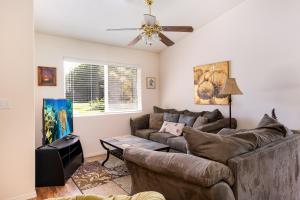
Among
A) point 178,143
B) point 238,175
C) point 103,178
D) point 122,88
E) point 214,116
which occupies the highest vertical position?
point 122,88

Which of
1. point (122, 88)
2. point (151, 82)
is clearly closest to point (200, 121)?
point (151, 82)

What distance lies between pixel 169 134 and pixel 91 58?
2294 mm

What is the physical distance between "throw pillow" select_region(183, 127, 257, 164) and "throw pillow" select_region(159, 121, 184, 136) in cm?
240

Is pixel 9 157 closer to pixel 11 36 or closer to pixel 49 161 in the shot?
pixel 49 161

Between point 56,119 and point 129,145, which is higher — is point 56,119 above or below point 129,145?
above

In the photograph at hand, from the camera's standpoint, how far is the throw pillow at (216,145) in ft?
4.63

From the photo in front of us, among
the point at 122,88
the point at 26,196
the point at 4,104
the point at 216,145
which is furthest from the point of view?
the point at 122,88

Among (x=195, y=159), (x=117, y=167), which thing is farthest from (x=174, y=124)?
(x=195, y=159)

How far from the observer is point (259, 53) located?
340 cm

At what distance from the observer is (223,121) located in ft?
11.9

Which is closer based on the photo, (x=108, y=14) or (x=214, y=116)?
(x=108, y=14)

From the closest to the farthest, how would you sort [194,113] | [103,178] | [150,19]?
[150,19] → [103,178] → [194,113]

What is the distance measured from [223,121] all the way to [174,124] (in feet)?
3.24

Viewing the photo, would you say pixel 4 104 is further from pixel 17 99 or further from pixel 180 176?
pixel 180 176
